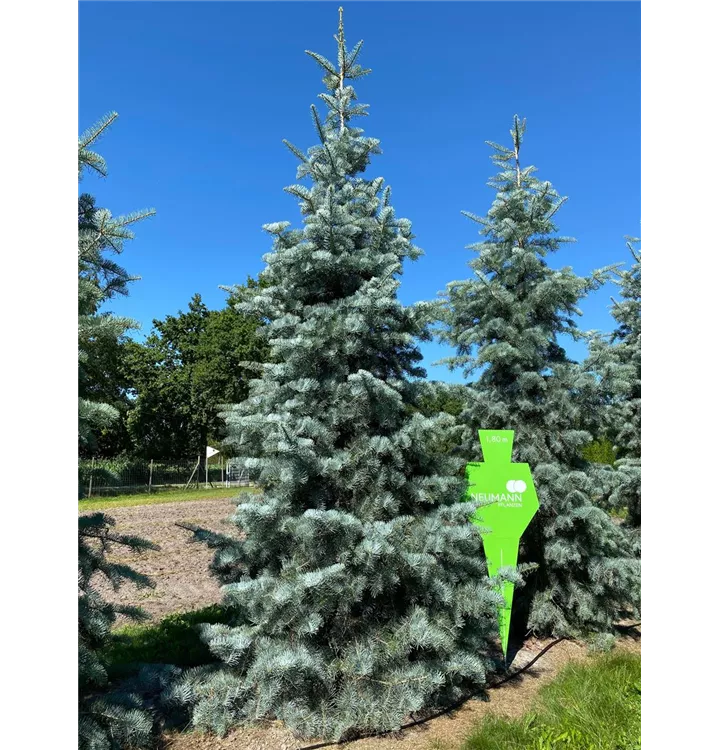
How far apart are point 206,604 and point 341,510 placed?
300cm

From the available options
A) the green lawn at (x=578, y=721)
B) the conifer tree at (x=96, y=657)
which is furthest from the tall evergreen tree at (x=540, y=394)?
the conifer tree at (x=96, y=657)

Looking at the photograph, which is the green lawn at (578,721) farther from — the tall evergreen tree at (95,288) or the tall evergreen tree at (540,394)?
the tall evergreen tree at (95,288)

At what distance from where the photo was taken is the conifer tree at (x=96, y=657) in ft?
7.62

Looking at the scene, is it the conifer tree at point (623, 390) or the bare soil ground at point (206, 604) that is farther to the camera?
the conifer tree at point (623, 390)

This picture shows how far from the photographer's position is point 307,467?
11.0 feet

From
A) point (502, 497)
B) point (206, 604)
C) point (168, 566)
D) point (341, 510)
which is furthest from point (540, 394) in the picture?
point (168, 566)

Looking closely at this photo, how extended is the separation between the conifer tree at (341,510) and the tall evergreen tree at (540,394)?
1720 mm

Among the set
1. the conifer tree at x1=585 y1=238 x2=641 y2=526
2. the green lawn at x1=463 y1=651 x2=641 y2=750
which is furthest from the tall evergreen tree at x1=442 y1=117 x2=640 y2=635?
the green lawn at x1=463 y1=651 x2=641 y2=750

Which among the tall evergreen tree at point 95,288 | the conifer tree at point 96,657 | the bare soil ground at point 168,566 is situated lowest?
the bare soil ground at point 168,566

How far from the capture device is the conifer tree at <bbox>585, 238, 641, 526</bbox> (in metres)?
5.40

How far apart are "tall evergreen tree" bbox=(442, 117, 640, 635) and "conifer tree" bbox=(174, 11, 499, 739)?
1720 mm

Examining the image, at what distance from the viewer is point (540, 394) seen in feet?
18.5
